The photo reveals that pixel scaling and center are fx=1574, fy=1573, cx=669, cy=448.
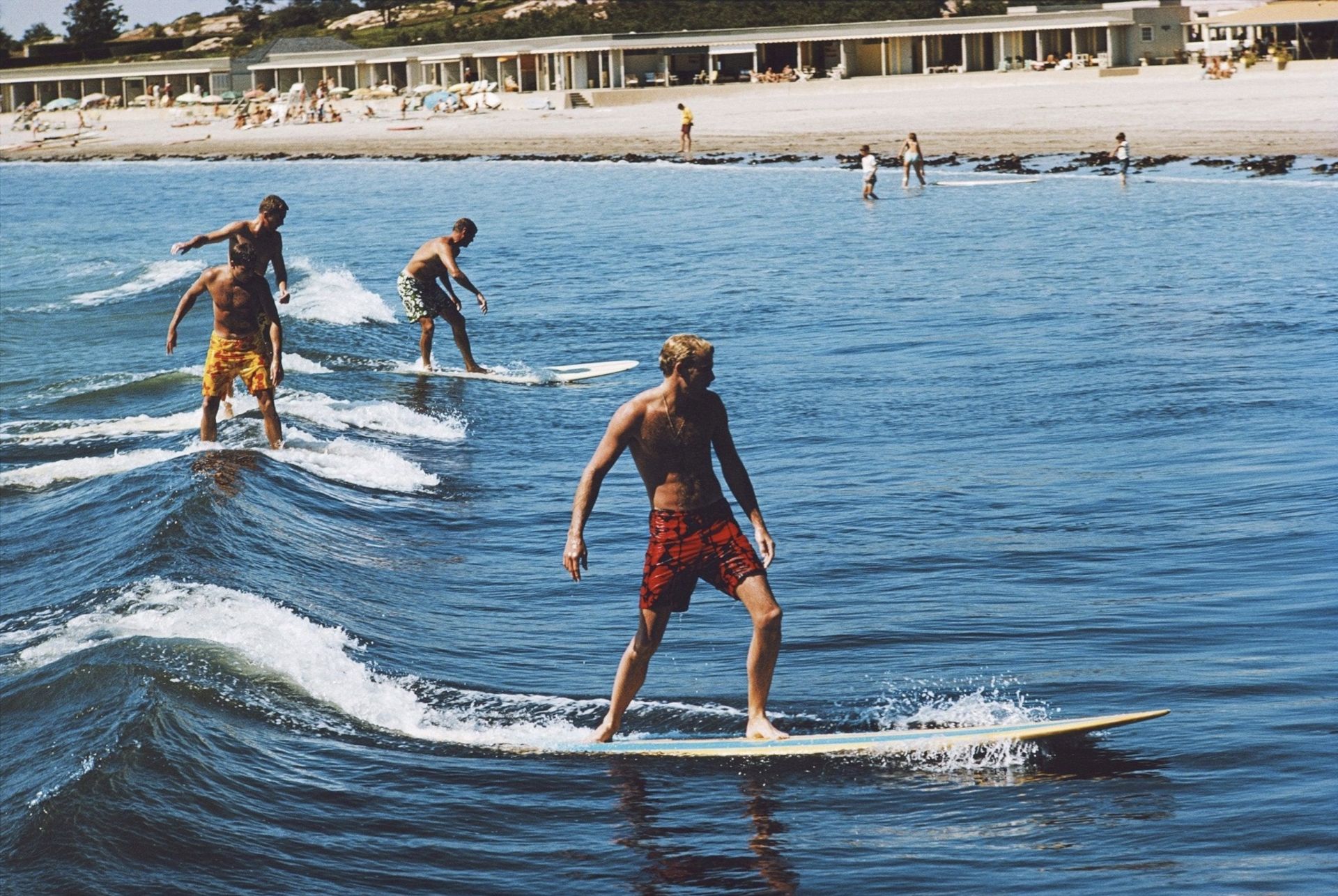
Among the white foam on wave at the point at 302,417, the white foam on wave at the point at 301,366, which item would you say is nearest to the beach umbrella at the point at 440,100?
the white foam on wave at the point at 301,366

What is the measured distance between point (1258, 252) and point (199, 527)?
20.7 meters

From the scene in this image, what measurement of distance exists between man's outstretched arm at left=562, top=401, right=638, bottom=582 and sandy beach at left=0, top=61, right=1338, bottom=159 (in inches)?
1566

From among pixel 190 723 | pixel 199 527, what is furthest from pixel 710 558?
pixel 199 527

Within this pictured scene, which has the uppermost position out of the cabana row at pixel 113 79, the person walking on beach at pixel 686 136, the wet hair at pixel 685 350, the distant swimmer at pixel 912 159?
the cabana row at pixel 113 79

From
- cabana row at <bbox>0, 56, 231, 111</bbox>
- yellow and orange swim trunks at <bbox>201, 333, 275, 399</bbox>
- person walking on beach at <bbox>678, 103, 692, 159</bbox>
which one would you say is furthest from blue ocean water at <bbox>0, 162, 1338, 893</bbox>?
cabana row at <bbox>0, 56, 231, 111</bbox>

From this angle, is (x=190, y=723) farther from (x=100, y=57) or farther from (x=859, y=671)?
(x=100, y=57)

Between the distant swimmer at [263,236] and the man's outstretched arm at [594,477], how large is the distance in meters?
6.56

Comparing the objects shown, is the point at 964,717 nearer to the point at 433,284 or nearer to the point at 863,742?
the point at 863,742

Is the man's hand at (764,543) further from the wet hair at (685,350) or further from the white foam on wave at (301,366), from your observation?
the white foam on wave at (301,366)

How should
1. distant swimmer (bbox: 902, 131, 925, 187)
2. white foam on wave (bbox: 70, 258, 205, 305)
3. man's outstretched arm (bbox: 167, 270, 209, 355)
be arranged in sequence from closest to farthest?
man's outstretched arm (bbox: 167, 270, 209, 355) → white foam on wave (bbox: 70, 258, 205, 305) → distant swimmer (bbox: 902, 131, 925, 187)

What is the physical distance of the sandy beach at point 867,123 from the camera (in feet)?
161

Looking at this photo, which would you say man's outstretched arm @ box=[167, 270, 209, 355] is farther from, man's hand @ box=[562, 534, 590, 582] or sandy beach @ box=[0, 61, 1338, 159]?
sandy beach @ box=[0, 61, 1338, 159]

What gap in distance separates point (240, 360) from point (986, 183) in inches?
1292

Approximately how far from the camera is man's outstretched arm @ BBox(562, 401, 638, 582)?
22.4 feet
